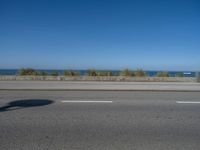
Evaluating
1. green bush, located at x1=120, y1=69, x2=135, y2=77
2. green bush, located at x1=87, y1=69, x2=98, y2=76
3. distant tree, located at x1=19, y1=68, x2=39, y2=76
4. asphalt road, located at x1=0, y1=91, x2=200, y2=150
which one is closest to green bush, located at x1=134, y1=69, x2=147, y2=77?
green bush, located at x1=120, y1=69, x2=135, y2=77

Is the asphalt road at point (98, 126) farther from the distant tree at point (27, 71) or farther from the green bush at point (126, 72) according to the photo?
the distant tree at point (27, 71)

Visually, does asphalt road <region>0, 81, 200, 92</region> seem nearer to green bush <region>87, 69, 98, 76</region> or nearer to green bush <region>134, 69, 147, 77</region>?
green bush <region>134, 69, 147, 77</region>

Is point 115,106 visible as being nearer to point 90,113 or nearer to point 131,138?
point 90,113

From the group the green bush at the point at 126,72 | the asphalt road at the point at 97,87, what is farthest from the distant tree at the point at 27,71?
the green bush at the point at 126,72

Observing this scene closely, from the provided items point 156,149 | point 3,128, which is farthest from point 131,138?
point 3,128

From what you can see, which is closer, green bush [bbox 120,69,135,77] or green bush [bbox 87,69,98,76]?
green bush [bbox 87,69,98,76]

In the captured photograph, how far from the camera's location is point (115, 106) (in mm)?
7938

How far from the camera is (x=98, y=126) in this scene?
214 inches

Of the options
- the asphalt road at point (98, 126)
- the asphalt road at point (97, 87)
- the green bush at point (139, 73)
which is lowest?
the asphalt road at point (98, 126)

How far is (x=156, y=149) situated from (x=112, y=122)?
187 centimetres

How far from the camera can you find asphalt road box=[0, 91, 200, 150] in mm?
4293

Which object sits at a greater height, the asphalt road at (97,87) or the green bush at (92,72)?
the green bush at (92,72)

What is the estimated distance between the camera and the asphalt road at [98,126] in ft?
14.1

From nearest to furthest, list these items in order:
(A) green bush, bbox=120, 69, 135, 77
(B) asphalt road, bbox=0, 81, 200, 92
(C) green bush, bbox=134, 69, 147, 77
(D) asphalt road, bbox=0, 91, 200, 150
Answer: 1. (D) asphalt road, bbox=0, 91, 200, 150
2. (B) asphalt road, bbox=0, 81, 200, 92
3. (C) green bush, bbox=134, 69, 147, 77
4. (A) green bush, bbox=120, 69, 135, 77
